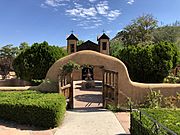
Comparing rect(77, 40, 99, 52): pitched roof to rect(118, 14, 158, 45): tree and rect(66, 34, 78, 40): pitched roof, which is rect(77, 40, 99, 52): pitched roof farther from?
rect(118, 14, 158, 45): tree

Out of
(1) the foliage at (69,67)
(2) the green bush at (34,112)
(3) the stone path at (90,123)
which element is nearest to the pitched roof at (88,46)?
(1) the foliage at (69,67)

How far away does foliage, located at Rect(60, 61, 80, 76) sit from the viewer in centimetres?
1495

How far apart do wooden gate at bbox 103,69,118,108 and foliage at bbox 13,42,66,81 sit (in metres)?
5.84

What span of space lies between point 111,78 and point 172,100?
13.3 feet

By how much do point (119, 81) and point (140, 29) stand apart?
32.2 metres

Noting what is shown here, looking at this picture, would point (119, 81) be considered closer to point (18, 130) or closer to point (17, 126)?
point (17, 126)

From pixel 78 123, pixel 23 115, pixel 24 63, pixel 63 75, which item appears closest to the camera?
pixel 23 115

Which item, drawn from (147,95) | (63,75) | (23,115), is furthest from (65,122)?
(147,95)

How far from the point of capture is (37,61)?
20.2 meters

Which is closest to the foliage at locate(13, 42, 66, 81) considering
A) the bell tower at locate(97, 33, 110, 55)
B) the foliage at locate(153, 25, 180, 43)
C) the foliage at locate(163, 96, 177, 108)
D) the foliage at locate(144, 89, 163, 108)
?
the foliage at locate(144, 89, 163, 108)

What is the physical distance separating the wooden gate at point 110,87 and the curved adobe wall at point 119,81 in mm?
363

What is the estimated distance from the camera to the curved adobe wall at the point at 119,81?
15312mm

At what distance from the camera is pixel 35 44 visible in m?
21.4

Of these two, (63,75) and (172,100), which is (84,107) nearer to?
(63,75)
